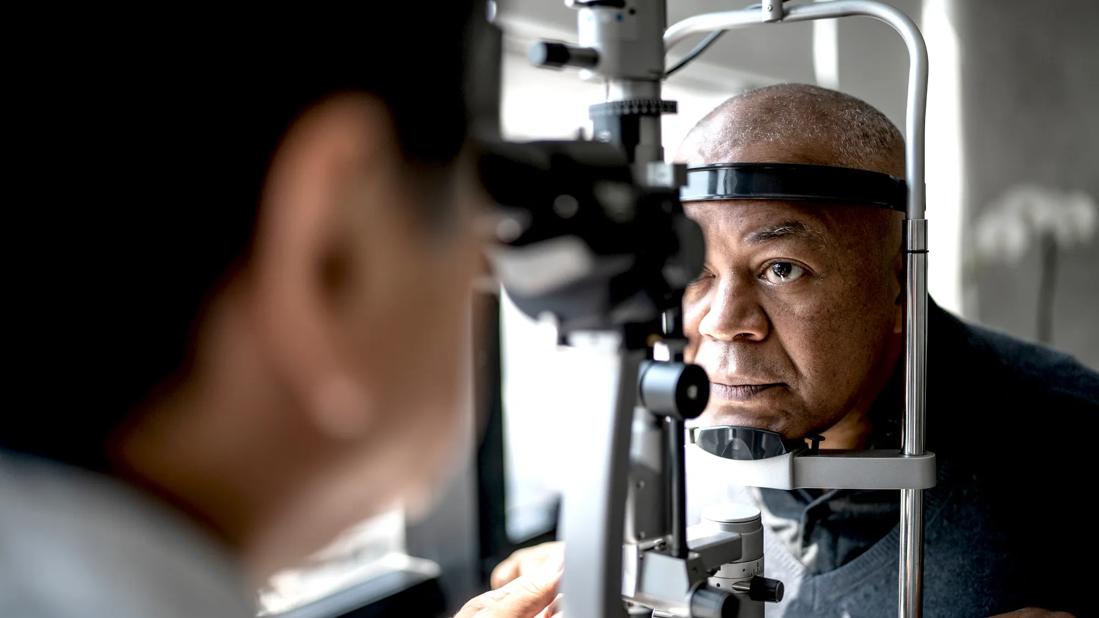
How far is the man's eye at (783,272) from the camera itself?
1107 millimetres

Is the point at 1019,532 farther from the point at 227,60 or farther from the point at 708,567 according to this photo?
the point at 227,60

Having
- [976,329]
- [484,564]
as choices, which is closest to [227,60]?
[976,329]

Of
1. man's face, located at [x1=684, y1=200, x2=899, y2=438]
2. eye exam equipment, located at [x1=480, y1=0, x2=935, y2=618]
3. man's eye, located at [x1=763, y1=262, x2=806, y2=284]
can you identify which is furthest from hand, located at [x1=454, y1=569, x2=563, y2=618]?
man's eye, located at [x1=763, y1=262, x2=806, y2=284]

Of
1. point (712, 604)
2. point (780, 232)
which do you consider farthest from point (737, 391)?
point (712, 604)

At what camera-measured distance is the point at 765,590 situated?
0.85m

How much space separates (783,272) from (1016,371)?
0.44 m

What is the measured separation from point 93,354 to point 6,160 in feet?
0.29

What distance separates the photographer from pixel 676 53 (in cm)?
182

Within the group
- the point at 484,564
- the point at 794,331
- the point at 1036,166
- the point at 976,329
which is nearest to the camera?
the point at 794,331

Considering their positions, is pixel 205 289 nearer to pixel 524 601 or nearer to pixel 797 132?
pixel 524 601

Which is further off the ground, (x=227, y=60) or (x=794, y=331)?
(x=227, y=60)

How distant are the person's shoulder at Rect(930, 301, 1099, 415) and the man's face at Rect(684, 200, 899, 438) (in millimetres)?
235

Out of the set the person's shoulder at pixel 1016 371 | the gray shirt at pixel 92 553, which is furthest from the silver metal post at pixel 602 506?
the person's shoulder at pixel 1016 371

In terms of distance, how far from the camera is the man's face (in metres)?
1.09
